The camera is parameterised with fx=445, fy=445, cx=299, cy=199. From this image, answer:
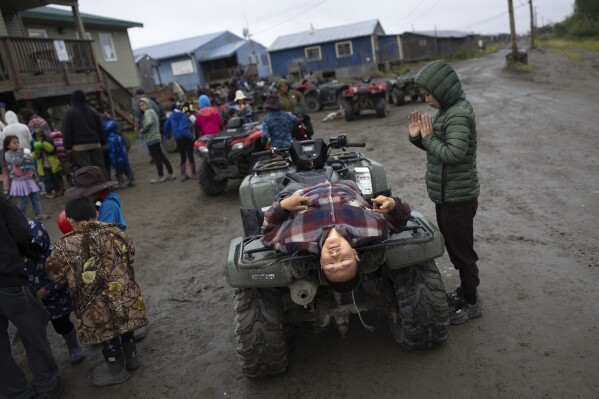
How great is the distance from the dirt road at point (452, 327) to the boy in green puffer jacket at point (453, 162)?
1.41 ft

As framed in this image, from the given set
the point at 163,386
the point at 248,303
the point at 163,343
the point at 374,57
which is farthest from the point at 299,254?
the point at 374,57

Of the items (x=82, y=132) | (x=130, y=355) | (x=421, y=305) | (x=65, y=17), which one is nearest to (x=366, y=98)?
(x=82, y=132)

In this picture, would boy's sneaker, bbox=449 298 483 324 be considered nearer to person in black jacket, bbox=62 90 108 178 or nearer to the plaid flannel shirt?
the plaid flannel shirt

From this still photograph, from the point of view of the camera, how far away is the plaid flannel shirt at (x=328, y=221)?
2480 mm

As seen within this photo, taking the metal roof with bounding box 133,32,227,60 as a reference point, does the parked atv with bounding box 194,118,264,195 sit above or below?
below

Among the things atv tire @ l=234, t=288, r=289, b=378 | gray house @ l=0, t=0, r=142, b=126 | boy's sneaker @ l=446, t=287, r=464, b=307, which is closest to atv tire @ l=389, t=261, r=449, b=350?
boy's sneaker @ l=446, t=287, r=464, b=307

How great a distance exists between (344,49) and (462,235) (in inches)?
1491

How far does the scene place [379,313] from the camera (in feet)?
11.9

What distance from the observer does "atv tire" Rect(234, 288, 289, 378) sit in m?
2.91

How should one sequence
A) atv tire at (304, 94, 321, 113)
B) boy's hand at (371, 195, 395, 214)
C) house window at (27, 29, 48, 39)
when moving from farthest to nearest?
1. house window at (27, 29, 48, 39)
2. atv tire at (304, 94, 321, 113)
3. boy's hand at (371, 195, 395, 214)

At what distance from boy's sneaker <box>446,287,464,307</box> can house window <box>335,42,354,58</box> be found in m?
37.3

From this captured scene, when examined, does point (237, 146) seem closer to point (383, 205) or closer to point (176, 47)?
point (383, 205)

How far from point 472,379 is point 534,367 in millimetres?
397

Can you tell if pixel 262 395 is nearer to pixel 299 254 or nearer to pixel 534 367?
pixel 299 254
